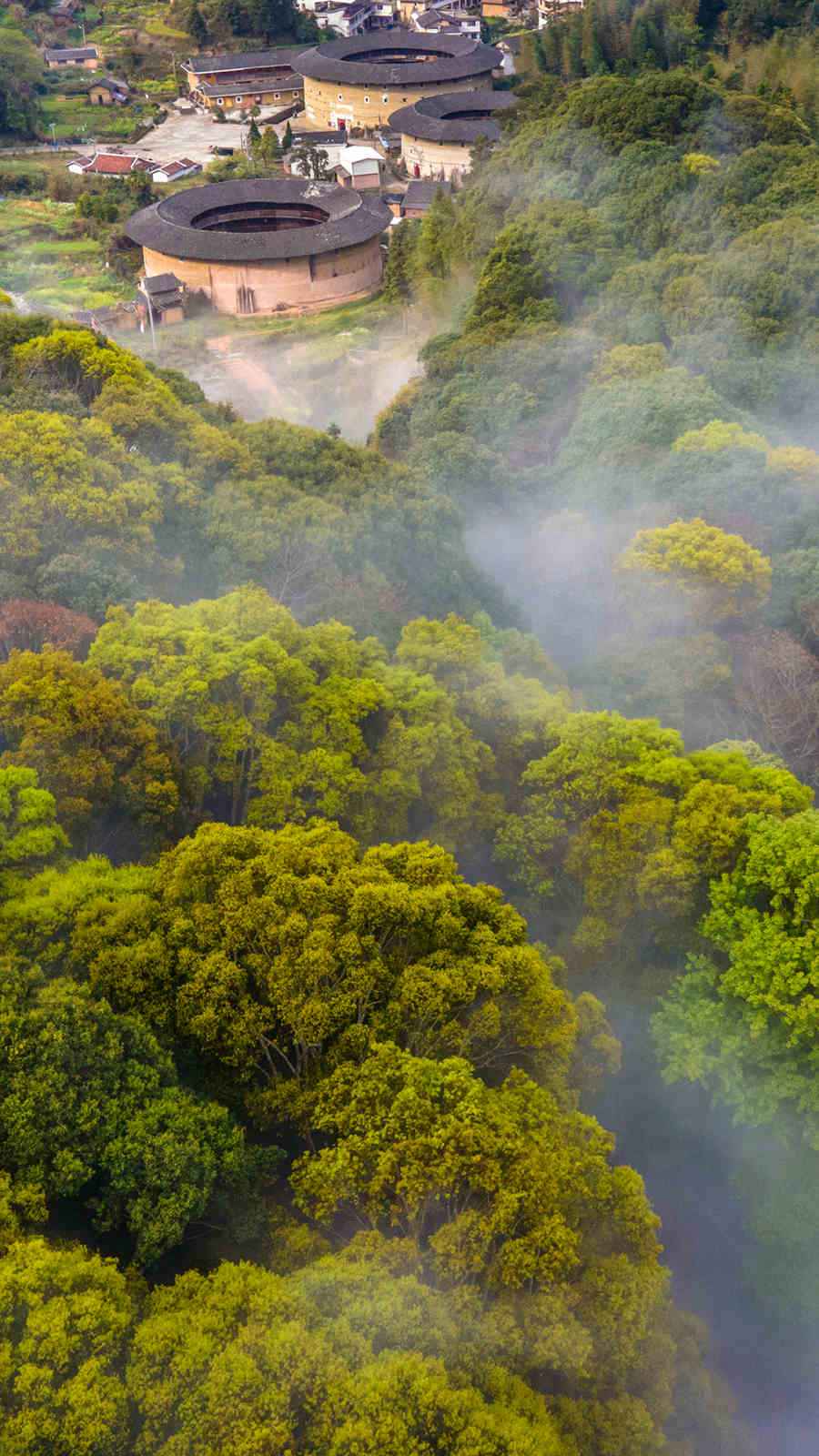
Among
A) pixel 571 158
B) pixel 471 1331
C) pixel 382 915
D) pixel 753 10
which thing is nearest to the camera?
pixel 471 1331

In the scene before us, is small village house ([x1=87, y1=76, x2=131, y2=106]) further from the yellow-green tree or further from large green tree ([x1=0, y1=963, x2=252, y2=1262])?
large green tree ([x1=0, y1=963, x2=252, y2=1262])

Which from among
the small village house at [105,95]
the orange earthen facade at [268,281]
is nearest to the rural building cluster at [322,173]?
the orange earthen facade at [268,281]

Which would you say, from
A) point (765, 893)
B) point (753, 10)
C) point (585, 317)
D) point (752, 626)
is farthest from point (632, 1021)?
point (753, 10)

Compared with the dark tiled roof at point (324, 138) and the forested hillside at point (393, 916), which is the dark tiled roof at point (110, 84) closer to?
the dark tiled roof at point (324, 138)

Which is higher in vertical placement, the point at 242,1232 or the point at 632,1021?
the point at 242,1232

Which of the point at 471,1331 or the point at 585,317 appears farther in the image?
the point at 585,317

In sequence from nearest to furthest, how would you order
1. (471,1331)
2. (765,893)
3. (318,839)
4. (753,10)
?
(471,1331) < (318,839) < (765,893) < (753,10)

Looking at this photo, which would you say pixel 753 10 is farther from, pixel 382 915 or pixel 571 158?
pixel 382 915

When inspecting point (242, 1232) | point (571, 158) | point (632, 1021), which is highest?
point (571, 158)
